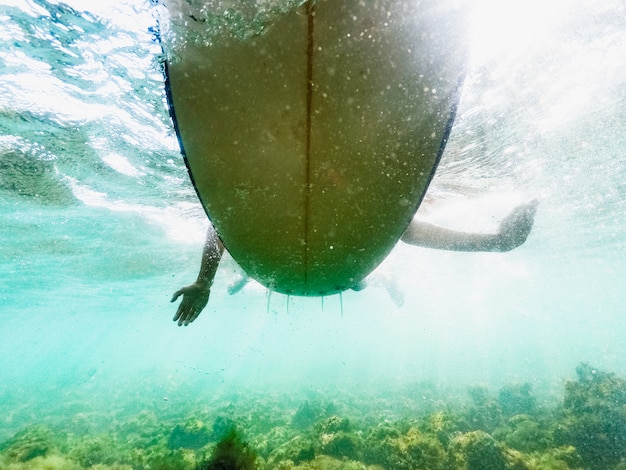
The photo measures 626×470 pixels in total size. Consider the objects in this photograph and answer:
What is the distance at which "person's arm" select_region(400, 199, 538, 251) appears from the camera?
346 centimetres

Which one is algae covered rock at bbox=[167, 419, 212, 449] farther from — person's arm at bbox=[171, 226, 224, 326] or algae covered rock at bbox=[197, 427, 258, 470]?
person's arm at bbox=[171, 226, 224, 326]

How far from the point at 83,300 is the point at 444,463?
39.9m

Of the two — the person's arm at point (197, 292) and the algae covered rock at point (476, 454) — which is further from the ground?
the person's arm at point (197, 292)

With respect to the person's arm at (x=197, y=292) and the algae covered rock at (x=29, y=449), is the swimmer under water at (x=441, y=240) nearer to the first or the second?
the person's arm at (x=197, y=292)

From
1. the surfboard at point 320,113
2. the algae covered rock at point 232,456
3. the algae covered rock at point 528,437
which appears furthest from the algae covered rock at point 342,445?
the surfboard at point 320,113

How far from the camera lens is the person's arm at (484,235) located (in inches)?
136

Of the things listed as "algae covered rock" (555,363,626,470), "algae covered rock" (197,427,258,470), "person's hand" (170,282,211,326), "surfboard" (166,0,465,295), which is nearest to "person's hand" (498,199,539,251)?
"surfboard" (166,0,465,295)

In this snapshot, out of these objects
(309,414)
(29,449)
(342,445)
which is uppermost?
(309,414)

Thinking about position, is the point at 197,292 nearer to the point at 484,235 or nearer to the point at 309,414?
the point at 484,235

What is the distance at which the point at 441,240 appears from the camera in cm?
389

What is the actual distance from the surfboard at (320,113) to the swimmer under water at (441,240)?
1143 millimetres

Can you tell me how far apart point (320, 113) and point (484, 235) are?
2.57m

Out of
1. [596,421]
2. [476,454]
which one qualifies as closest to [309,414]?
[476,454]

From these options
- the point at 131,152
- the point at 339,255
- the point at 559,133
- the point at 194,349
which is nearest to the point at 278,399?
the point at 131,152
